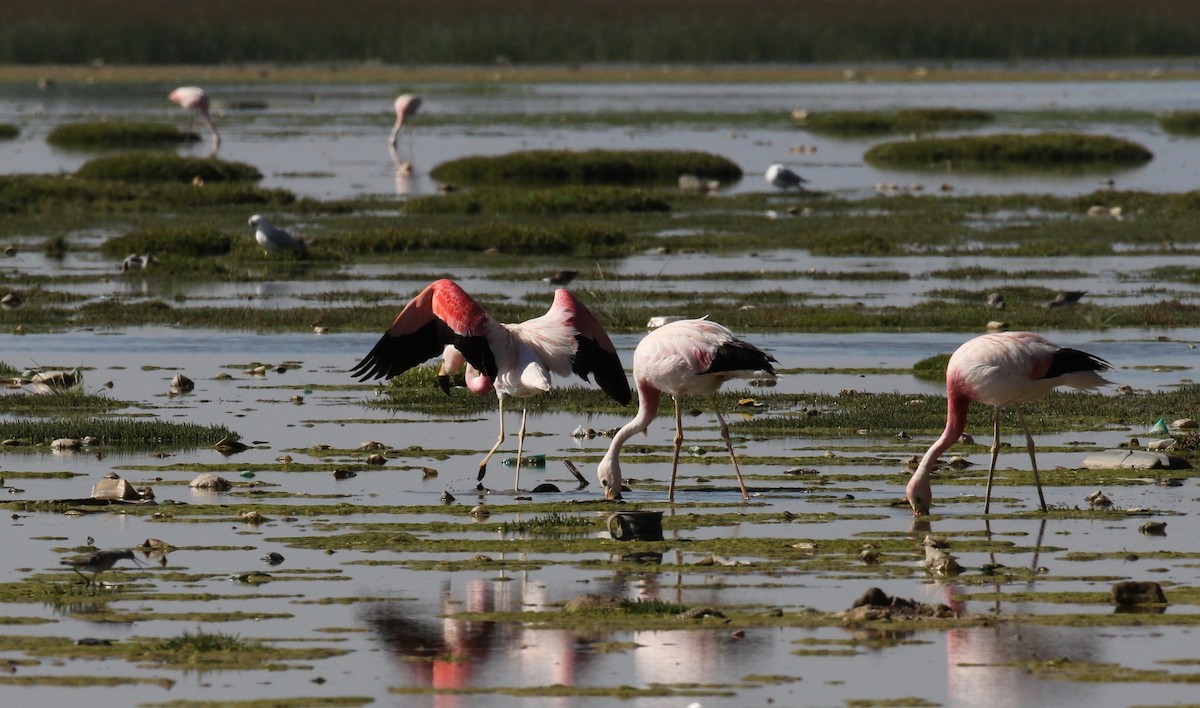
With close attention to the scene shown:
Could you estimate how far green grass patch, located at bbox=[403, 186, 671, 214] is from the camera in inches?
1460

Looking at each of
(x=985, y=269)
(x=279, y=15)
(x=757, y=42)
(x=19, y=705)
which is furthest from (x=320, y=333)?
(x=279, y=15)

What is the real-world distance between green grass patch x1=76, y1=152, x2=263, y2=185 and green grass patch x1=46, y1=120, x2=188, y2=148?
13091mm

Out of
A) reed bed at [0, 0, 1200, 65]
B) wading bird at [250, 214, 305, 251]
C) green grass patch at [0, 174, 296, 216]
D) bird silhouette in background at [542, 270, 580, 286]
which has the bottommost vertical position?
bird silhouette in background at [542, 270, 580, 286]

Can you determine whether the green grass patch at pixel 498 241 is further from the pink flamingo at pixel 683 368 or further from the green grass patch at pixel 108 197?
the pink flamingo at pixel 683 368

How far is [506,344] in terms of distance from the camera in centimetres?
1418

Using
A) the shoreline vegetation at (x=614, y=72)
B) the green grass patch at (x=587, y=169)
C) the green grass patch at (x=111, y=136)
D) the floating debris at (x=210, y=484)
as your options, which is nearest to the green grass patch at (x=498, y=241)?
the green grass patch at (x=587, y=169)

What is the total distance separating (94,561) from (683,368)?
4414mm

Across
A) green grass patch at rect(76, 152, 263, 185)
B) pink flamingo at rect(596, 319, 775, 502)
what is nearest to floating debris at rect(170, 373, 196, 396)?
pink flamingo at rect(596, 319, 775, 502)

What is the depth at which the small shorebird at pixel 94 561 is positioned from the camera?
34.4 feet

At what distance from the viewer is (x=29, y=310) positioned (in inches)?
938

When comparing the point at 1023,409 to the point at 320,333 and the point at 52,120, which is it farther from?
the point at 52,120

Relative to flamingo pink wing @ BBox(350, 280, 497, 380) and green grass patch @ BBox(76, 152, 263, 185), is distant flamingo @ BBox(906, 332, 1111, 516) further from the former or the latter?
green grass patch @ BBox(76, 152, 263, 185)

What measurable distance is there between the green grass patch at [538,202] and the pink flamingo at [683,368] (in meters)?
23.2

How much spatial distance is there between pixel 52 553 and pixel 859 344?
11571 mm
